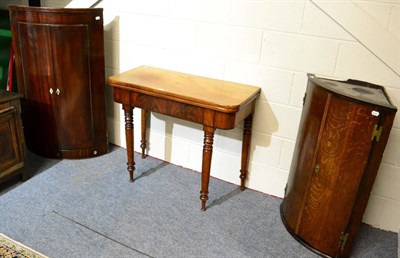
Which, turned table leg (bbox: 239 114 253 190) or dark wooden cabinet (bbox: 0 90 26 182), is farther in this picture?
turned table leg (bbox: 239 114 253 190)

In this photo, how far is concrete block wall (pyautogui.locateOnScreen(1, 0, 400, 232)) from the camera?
1.85m

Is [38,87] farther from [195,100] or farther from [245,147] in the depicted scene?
[245,147]

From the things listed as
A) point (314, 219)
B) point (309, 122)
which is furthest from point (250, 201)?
point (309, 122)

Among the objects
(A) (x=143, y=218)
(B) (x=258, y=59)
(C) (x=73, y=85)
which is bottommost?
(A) (x=143, y=218)

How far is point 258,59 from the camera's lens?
81.1 inches

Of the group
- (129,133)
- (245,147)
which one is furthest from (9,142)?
(245,147)

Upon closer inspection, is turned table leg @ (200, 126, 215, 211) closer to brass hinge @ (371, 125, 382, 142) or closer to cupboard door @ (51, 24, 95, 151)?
brass hinge @ (371, 125, 382, 142)

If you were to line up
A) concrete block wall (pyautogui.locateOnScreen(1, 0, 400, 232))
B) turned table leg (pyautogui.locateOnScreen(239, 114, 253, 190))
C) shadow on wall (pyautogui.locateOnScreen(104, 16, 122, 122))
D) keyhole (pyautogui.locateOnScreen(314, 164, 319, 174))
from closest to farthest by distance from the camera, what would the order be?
1. keyhole (pyautogui.locateOnScreen(314, 164, 319, 174))
2. concrete block wall (pyautogui.locateOnScreen(1, 0, 400, 232))
3. turned table leg (pyautogui.locateOnScreen(239, 114, 253, 190))
4. shadow on wall (pyautogui.locateOnScreen(104, 16, 122, 122))

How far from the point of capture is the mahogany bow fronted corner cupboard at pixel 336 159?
59.9 inches

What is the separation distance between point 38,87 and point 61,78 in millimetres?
186

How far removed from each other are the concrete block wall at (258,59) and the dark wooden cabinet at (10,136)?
2.58 ft

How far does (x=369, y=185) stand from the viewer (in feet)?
5.30

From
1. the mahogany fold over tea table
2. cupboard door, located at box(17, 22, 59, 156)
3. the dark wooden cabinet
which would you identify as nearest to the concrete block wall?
the mahogany fold over tea table

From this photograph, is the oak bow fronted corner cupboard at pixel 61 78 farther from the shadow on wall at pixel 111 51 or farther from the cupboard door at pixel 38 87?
the shadow on wall at pixel 111 51
